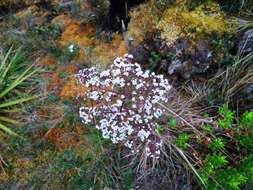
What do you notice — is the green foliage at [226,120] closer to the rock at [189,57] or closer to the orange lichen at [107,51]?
the rock at [189,57]

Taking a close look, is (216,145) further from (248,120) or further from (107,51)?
(107,51)

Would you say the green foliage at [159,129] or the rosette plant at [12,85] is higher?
the green foliage at [159,129]

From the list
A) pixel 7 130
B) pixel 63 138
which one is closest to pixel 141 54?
pixel 63 138

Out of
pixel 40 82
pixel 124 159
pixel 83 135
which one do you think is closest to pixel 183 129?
pixel 124 159

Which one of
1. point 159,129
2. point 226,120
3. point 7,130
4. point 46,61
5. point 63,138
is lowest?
point 63,138

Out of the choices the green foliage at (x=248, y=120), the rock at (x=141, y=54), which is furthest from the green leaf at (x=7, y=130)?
the green foliage at (x=248, y=120)

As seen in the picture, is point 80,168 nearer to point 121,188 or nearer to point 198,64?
point 121,188
